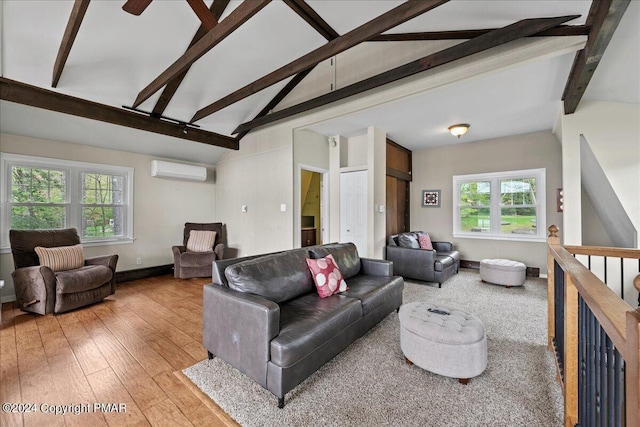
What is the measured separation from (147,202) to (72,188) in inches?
41.9

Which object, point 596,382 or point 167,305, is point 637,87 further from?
A: point 167,305

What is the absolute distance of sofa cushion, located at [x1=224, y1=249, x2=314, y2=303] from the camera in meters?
2.10

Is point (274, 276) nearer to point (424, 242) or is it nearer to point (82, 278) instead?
point (82, 278)

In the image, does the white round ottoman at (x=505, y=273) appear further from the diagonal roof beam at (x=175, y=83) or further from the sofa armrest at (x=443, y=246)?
the diagonal roof beam at (x=175, y=83)

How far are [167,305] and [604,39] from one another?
16.8ft

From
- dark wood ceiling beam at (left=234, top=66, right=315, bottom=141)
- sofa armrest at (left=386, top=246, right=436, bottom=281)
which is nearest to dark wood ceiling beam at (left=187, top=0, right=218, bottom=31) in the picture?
dark wood ceiling beam at (left=234, top=66, right=315, bottom=141)

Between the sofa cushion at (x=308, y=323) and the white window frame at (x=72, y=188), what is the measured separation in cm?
411

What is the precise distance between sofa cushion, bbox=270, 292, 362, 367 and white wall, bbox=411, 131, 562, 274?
14.0 ft

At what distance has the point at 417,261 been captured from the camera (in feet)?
14.4

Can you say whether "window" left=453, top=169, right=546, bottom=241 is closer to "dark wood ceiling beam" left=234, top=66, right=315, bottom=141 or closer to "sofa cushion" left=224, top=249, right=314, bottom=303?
"dark wood ceiling beam" left=234, top=66, right=315, bottom=141

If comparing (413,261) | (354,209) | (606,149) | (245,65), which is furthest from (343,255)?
(606,149)

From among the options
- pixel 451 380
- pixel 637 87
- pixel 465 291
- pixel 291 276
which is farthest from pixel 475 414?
pixel 637 87

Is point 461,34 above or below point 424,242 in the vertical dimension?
above

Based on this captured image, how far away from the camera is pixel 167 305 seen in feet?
11.4
